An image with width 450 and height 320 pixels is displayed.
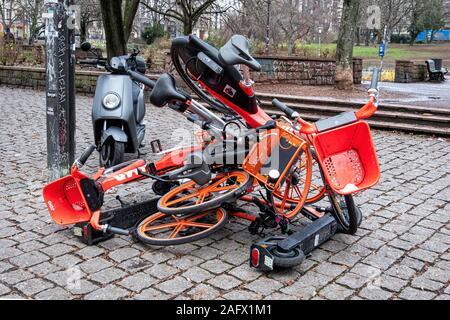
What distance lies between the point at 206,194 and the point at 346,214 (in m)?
1.15

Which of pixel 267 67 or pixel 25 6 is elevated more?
pixel 25 6

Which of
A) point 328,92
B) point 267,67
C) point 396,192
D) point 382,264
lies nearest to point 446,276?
point 382,264

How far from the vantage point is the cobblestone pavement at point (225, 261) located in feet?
11.4

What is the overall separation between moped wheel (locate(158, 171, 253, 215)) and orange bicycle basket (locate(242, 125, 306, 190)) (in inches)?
4.2

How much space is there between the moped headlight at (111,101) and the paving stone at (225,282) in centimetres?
300

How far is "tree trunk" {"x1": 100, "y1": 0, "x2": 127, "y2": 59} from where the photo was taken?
13180mm

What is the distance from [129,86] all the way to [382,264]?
3.63 meters

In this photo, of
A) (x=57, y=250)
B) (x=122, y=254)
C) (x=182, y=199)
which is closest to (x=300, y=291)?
(x=182, y=199)

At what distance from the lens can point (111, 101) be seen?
6.13 m

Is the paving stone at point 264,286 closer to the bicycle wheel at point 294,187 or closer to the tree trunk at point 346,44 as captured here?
the bicycle wheel at point 294,187

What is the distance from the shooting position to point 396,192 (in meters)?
5.73

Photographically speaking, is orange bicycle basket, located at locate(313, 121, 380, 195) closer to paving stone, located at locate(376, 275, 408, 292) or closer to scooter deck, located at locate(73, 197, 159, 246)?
paving stone, located at locate(376, 275, 408, 292)

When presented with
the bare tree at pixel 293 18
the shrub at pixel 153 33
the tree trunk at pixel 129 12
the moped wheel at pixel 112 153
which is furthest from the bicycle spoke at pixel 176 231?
the shrub at pixel 153 33
